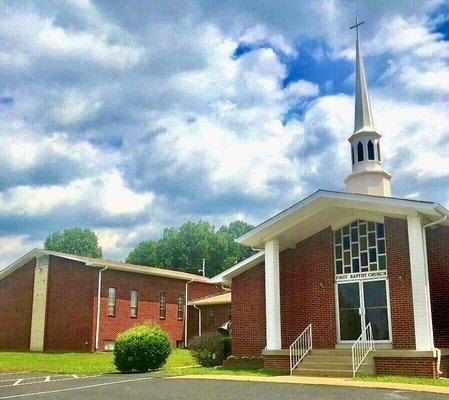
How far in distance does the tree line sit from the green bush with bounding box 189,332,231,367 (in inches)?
1751

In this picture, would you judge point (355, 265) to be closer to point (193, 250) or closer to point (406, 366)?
point (406, 366)

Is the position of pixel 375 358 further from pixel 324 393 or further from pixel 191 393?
pixel 191 393

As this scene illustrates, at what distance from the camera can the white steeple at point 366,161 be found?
2141 cm

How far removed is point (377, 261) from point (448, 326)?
268 cm

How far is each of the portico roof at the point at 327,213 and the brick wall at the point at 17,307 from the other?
694 inches

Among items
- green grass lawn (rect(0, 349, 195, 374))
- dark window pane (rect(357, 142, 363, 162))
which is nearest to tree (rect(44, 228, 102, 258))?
green grass lawn (rect(0, 349, 195, 374))

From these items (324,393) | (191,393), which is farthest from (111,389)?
(324,393)

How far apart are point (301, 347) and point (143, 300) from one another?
1598cm

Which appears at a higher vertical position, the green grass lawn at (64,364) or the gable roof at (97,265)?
the gable roof at (97,265)

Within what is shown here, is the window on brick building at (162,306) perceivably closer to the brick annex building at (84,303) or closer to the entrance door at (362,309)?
the brick annex building at (84,303)

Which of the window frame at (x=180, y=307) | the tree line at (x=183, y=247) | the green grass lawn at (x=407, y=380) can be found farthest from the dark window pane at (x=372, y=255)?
the tree line at (x=183, y=247)

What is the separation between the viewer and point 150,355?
17.6 metres

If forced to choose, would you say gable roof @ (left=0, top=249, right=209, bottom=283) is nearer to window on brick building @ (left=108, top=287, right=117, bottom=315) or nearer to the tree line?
window on brick building @ (left=108, top=287, right=117, bottom=315)

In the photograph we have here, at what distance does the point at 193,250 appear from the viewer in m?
69.7
